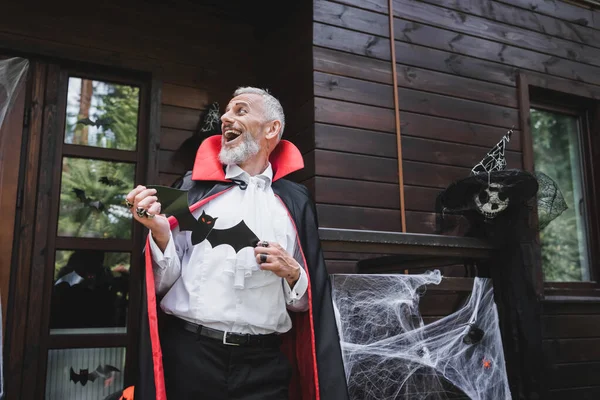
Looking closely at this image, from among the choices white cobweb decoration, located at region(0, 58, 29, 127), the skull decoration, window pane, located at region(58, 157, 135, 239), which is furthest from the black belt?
white cobweb decoration, located at region(0, 58, 29, 127)

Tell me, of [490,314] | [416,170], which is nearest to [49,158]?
[416,170]

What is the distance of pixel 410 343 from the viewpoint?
7.72 ft

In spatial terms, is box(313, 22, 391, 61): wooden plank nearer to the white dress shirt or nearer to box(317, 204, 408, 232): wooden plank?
box(317, 204, 408, 232): wooden plank

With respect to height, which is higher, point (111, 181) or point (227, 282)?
point (111, 181)

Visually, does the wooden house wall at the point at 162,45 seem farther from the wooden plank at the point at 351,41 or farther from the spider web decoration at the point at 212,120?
the wooden plank at the point at 351,41

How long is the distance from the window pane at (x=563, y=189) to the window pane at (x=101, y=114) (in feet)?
9.88

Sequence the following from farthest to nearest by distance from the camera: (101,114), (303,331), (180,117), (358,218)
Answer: (180,117) → (101,114) → (358,218) → (303,331)

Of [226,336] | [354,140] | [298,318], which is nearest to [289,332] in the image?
[298,318]

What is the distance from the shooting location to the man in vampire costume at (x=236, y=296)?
5.48 ft

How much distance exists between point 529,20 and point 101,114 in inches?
127

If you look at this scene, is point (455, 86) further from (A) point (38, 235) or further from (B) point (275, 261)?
(A) point (38, 235)

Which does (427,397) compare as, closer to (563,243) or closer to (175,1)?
(563,243)

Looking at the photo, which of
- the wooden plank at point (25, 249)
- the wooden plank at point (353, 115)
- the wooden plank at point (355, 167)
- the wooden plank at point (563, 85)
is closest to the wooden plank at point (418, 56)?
the wooden plank at point (563, 85)

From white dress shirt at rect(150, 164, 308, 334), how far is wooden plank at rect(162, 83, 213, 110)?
1816 mm
